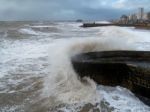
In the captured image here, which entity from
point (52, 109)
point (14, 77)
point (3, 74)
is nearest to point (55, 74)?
point (14, 77)

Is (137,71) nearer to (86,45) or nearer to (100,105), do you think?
(100,105)

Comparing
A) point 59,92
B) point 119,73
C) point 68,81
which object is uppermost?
point 119,73

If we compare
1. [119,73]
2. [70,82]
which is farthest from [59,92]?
[119,73]

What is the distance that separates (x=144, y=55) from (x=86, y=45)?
8.95ft

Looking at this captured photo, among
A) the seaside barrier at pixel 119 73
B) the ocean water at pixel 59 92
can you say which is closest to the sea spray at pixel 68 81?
the ocean water at pixel 59 92

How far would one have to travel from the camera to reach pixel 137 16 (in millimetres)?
124062

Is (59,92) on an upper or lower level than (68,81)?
lower

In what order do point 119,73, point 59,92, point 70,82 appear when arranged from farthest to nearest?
point 70,82, point 119,73, point 59,92

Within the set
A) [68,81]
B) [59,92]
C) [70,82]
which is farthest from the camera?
[68,81]

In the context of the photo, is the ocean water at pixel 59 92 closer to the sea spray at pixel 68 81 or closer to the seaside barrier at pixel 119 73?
the sea spray at pixel 68 81

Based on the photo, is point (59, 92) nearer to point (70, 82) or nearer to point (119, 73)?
point (70, 82)

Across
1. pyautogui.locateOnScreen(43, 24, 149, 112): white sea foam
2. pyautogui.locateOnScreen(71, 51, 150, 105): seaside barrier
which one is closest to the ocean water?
pyautogui.locateOnScreen(43, 24, 149, 112): white sea foam

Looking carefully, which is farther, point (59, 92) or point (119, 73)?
point (119, 73)

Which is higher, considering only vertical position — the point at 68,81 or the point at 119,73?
the point at 119,73
